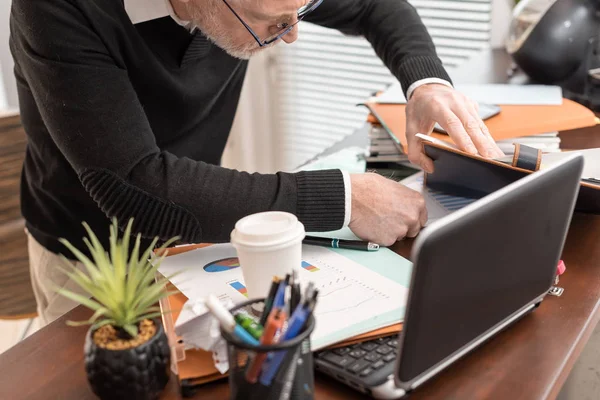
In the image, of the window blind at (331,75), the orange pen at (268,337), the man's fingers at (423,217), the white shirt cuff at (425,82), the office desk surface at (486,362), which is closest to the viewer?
the orange pen at (268,337)

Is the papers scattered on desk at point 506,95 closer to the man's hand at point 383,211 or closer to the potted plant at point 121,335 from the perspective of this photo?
the man's hand at point 383,211

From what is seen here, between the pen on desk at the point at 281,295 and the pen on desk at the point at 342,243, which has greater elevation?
the pen on desk at the point at 281,295

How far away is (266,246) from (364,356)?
0.55 feet

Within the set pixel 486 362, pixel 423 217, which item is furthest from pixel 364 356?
pixel 423 217

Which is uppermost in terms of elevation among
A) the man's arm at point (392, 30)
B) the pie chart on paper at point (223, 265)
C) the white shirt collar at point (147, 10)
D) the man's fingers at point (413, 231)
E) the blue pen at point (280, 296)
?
the white shirt collar at point (147, 10)

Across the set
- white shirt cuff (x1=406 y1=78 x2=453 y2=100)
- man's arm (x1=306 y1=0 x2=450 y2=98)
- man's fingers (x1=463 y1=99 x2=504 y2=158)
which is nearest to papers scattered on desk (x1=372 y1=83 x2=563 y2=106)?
man's arm (x1=306 y1=0 x2=450 y2=98)

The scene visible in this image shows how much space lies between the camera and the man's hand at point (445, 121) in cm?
115

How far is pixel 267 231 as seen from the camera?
2.58 feet

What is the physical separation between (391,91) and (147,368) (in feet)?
3.76

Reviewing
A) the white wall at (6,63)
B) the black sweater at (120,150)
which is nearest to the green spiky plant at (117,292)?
the black sweater at (120,150)

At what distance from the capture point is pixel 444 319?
0.71m

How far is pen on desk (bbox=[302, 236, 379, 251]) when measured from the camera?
104 centimetres

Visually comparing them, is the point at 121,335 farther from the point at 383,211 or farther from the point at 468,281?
the point at 383,211

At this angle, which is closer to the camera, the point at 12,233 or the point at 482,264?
the point at 482,264
